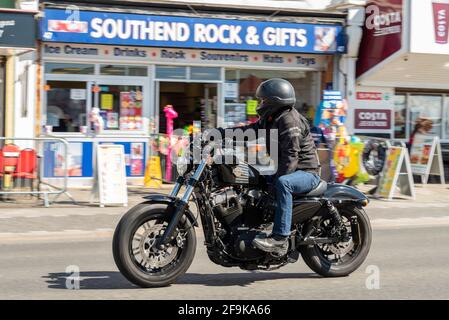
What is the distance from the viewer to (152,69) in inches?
622

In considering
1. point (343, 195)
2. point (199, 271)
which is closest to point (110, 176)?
point (199, 271)

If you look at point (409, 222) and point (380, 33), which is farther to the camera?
point (380, 33)

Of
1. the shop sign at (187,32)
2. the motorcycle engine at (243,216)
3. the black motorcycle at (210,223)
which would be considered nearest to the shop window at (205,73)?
the shop sign at (187,32)

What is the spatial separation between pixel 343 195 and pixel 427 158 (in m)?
10.3

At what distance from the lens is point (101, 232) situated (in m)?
10.3

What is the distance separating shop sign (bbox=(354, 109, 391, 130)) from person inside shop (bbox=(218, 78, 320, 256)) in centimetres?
1051

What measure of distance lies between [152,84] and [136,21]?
1563 millimetres

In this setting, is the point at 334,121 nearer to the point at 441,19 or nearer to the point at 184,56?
the point at 441,19

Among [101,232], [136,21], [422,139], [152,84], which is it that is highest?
[136,21]

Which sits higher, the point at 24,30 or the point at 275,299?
the point at 24,30

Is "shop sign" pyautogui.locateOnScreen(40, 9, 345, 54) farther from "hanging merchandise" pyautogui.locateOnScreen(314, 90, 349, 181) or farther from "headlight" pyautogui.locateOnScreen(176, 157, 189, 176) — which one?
"headlight" pyautogui.locateOnScreen(176, 157, 189, 176)

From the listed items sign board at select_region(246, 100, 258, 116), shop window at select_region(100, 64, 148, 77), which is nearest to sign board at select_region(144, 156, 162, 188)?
shop window at select_region(100, 64, 148, 77)
